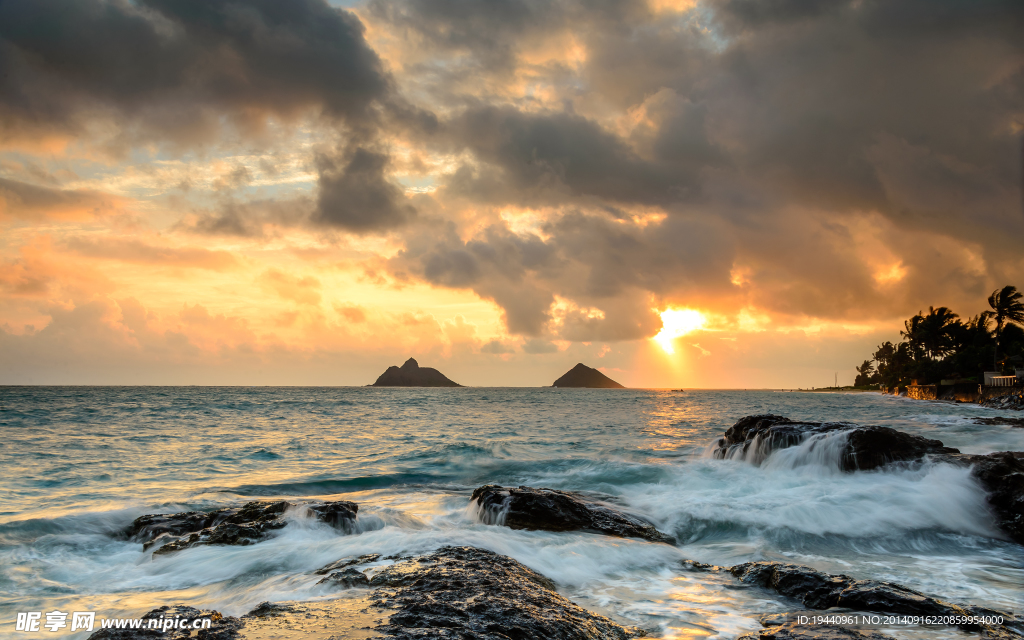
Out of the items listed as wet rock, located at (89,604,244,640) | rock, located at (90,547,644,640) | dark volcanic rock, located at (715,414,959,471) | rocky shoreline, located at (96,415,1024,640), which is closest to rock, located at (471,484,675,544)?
rocky shoreline, located at (96,415,1024,640)

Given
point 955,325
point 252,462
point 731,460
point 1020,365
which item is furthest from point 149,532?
point 955,325

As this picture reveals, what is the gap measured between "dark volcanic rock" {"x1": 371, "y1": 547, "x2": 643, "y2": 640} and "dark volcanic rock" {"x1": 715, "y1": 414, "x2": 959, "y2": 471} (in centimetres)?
1238

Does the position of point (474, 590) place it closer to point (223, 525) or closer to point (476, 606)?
point (476, 606)

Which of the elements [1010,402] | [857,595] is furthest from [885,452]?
[1010,402]

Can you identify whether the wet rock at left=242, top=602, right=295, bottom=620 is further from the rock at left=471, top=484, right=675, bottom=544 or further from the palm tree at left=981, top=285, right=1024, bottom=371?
the palm tree at left=981, top=285, right=1024, bottom=371

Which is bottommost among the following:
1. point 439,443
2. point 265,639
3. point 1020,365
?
point 439,443

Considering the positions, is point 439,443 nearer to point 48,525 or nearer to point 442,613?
point 48,525

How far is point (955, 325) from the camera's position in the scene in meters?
95.8

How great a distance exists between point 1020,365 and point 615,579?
89.6 m

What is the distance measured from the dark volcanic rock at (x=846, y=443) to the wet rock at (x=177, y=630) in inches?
599

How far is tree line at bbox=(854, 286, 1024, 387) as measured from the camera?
78969mm

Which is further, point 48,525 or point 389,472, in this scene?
point 389,472

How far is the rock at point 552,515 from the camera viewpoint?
9.89m

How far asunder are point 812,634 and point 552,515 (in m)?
5.85
